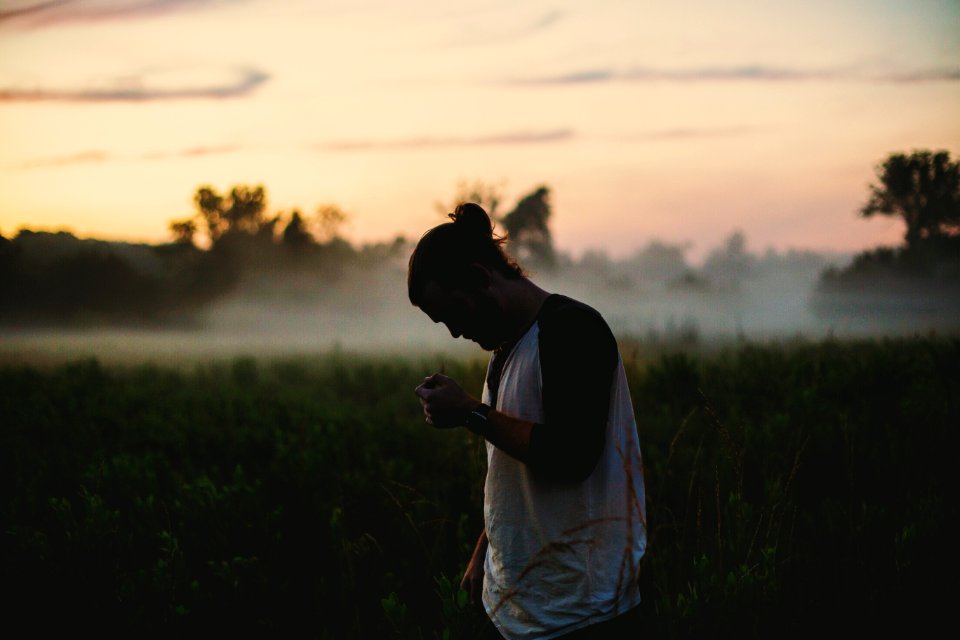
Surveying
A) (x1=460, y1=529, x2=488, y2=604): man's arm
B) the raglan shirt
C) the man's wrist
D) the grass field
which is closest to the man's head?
the raglan shirt

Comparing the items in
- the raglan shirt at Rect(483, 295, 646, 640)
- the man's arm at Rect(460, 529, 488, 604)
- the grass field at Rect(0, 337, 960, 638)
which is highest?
the raglan shirt at Rect(483, 295, 646, 640)

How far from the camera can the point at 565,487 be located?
6.04 ft

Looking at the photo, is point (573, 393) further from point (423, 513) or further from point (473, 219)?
point (423, 513)

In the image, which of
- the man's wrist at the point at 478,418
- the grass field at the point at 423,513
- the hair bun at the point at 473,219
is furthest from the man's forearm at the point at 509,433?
the grass field at the point at 423,513

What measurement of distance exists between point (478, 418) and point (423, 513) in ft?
11.3

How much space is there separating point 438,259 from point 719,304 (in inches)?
2256

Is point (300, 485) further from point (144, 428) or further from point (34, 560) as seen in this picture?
point (144, 428)

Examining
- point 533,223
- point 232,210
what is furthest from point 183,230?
point 533,223

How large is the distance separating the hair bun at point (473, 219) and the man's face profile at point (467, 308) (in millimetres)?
181

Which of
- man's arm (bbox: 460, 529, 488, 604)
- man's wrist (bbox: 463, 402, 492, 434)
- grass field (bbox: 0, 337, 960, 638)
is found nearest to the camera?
man's wrist (bbox: 463, 402, 492, 434)

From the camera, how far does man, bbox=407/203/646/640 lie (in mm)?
1712

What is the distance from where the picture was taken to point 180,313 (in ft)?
127

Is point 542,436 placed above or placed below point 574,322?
below

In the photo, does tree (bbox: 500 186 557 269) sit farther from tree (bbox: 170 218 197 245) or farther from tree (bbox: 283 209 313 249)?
tree (bbox: 170 218 197 245)
